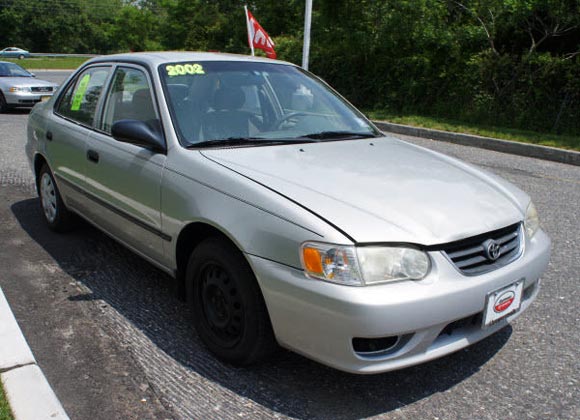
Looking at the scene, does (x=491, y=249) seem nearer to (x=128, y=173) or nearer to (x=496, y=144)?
(x=128, y=173)

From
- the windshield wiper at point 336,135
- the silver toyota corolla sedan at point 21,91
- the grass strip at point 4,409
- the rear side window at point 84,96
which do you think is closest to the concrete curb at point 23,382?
the grass strip at point 4,409

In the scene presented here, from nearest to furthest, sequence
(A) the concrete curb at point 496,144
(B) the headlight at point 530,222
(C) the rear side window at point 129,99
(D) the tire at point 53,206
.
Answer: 1. (B) the headlight at point 530,222
2. (C) the rear side window at point 129,99
3. (D) the tire at point 53,206
4. (A) the concrete curb at point 496,144

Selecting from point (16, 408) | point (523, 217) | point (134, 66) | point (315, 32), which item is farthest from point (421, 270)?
point (315, 32)

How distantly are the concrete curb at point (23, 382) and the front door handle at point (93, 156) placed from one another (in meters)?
1.28

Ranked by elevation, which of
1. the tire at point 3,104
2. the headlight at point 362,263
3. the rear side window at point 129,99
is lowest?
the tire at point 3,104

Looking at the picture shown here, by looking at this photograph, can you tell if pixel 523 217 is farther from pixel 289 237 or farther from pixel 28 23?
pixel 28 23

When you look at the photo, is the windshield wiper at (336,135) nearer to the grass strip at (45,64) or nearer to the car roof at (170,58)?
the car roof at (170,58)

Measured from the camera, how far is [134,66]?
153 inches

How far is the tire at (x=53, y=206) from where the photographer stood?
4.94 metres

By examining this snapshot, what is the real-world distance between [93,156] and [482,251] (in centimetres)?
→ 273

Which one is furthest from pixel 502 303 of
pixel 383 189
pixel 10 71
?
pixel 10 71

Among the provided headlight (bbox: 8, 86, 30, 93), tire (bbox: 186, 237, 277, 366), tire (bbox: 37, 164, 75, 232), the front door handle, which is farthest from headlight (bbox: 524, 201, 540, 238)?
headlight (bbox: 8, 86, 30, 93)

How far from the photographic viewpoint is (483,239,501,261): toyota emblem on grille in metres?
2.67

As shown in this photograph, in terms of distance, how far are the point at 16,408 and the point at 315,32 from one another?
62.4 feet
